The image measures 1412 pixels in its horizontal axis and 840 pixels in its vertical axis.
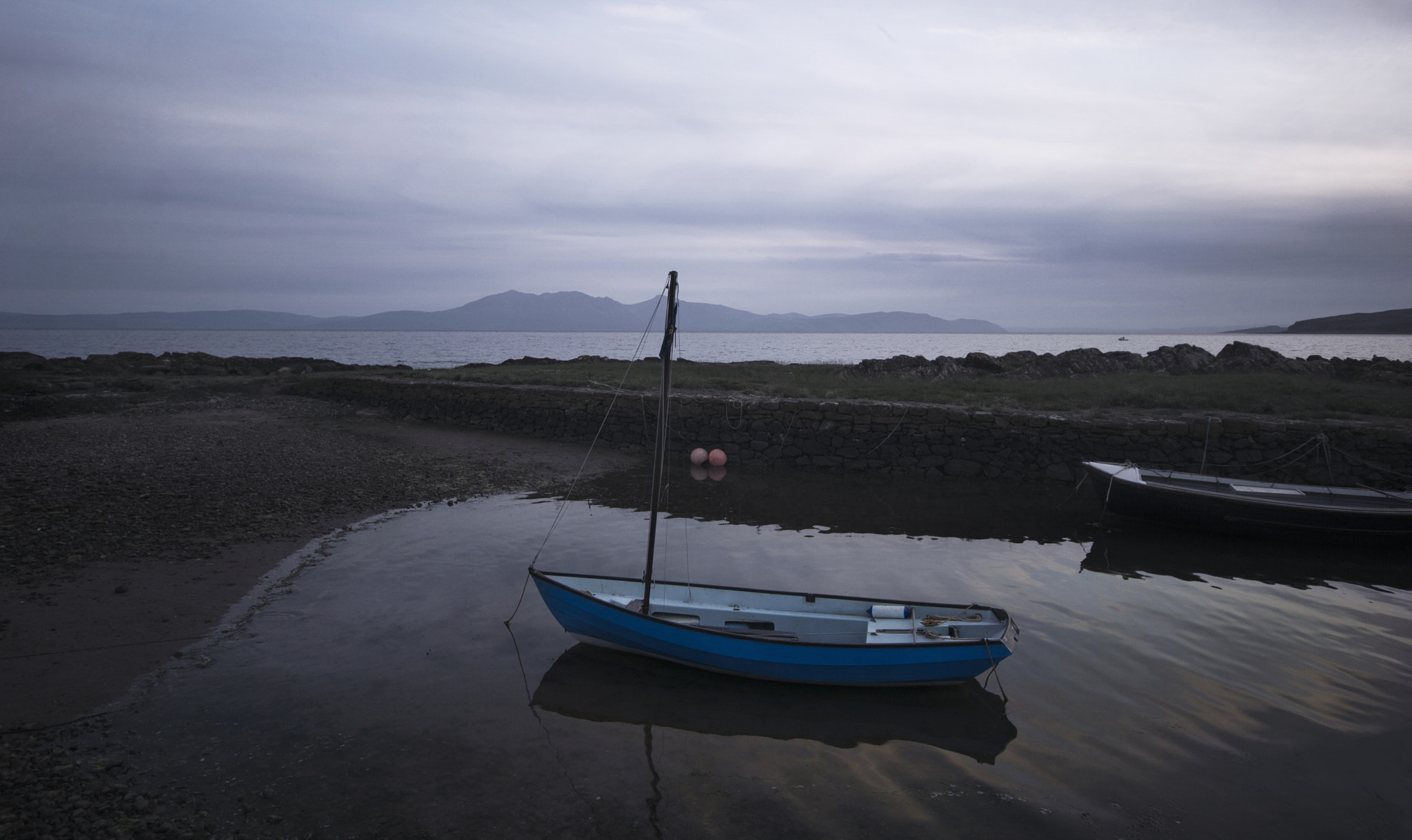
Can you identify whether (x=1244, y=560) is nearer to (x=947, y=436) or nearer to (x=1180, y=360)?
(x=947, y=436)

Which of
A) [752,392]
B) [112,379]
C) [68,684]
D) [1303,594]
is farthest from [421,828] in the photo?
[112,379]

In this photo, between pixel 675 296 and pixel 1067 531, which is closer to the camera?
pixel 675 296

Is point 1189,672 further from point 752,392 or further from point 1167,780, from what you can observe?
point 752,392

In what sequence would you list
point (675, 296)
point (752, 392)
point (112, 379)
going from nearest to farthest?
point (675, 296), point (752, 392), point (112, 379)

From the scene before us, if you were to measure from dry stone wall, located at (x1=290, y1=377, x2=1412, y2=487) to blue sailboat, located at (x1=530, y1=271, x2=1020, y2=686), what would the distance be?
7.50 m

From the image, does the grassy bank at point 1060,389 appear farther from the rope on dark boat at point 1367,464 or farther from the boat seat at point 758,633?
the boat seat at point 758,633

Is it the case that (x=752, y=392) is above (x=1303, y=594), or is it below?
above

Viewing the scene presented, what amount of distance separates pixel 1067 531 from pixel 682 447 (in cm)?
1039

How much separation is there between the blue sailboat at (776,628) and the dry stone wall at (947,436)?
7.50 meters

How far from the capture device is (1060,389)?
2355 centimetres

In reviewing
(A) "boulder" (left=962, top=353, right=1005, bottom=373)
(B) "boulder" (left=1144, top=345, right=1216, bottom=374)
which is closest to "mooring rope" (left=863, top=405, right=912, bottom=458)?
(A) "boulder" (left=962, top=353, right=1005, bottom=373)

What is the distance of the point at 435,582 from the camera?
9.67 meters

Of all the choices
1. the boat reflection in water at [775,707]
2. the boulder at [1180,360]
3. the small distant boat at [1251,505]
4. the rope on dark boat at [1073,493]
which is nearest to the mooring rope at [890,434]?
the rope on dark boat at [1073,493]

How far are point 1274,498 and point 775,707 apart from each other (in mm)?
11358
